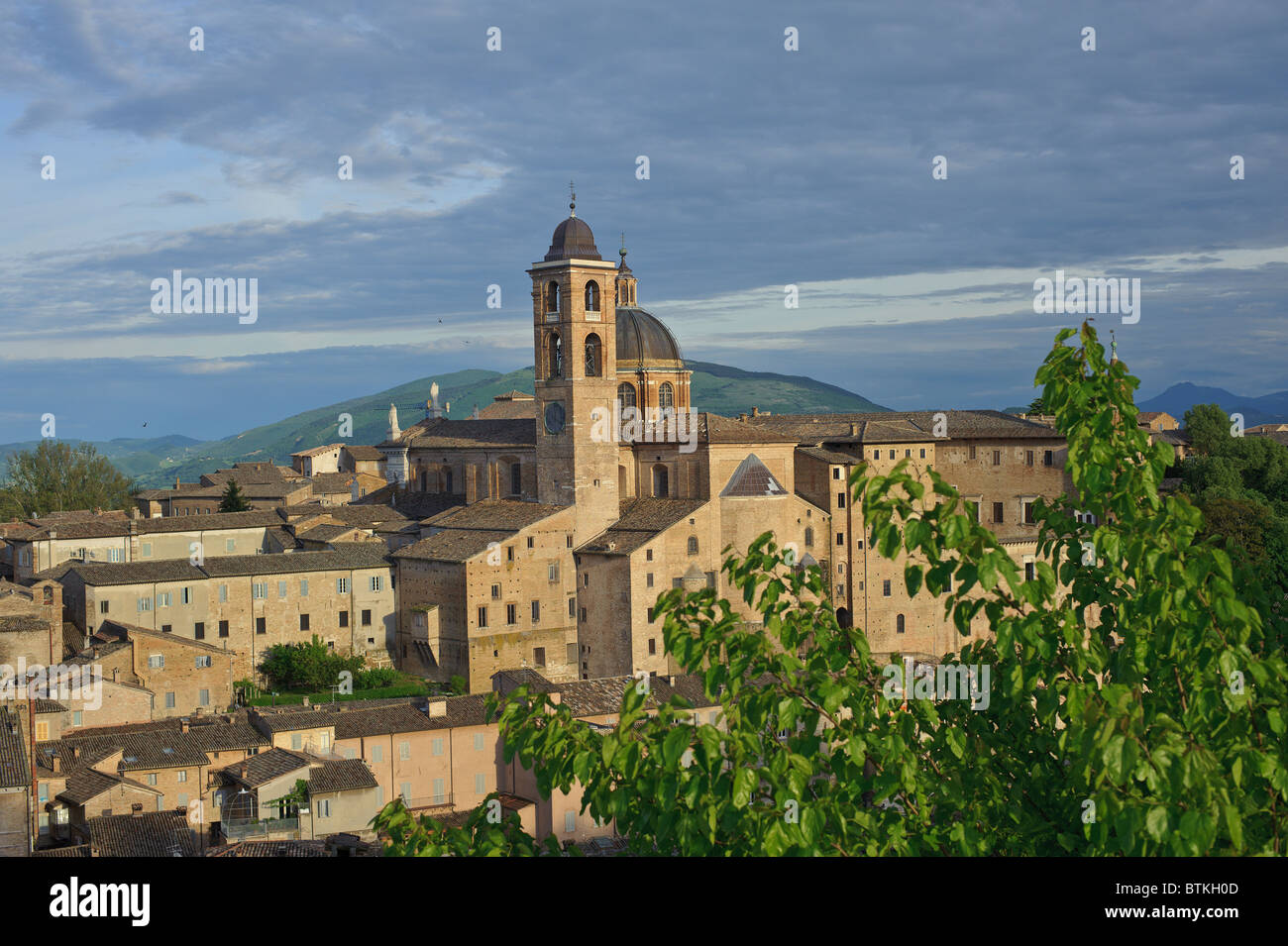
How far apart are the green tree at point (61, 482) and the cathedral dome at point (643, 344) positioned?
124 ft

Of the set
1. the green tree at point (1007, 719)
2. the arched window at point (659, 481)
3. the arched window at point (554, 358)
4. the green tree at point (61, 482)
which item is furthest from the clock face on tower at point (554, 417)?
the green tree at point (1007, 719)

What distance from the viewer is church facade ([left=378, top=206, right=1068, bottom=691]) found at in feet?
146

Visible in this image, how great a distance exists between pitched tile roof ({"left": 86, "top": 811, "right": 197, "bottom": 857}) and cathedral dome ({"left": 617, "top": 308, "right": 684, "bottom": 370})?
96.4ft

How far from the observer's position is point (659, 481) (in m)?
49.0

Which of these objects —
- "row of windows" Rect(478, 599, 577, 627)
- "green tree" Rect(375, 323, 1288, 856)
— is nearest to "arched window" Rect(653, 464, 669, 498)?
"row of windows" Rect(478, 599, 577, 627)

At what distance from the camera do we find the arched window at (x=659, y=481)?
4881 centimetres

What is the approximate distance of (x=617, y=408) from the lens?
4822 centimetres

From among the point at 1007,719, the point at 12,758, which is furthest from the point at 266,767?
the point at 1007,719

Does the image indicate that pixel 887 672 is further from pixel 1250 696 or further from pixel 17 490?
pixel 17 490

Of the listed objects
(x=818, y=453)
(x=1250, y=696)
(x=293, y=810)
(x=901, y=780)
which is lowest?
(x=293, y=810)

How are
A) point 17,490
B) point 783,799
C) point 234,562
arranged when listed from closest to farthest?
point 783,799
point 234,562
point 17,490
